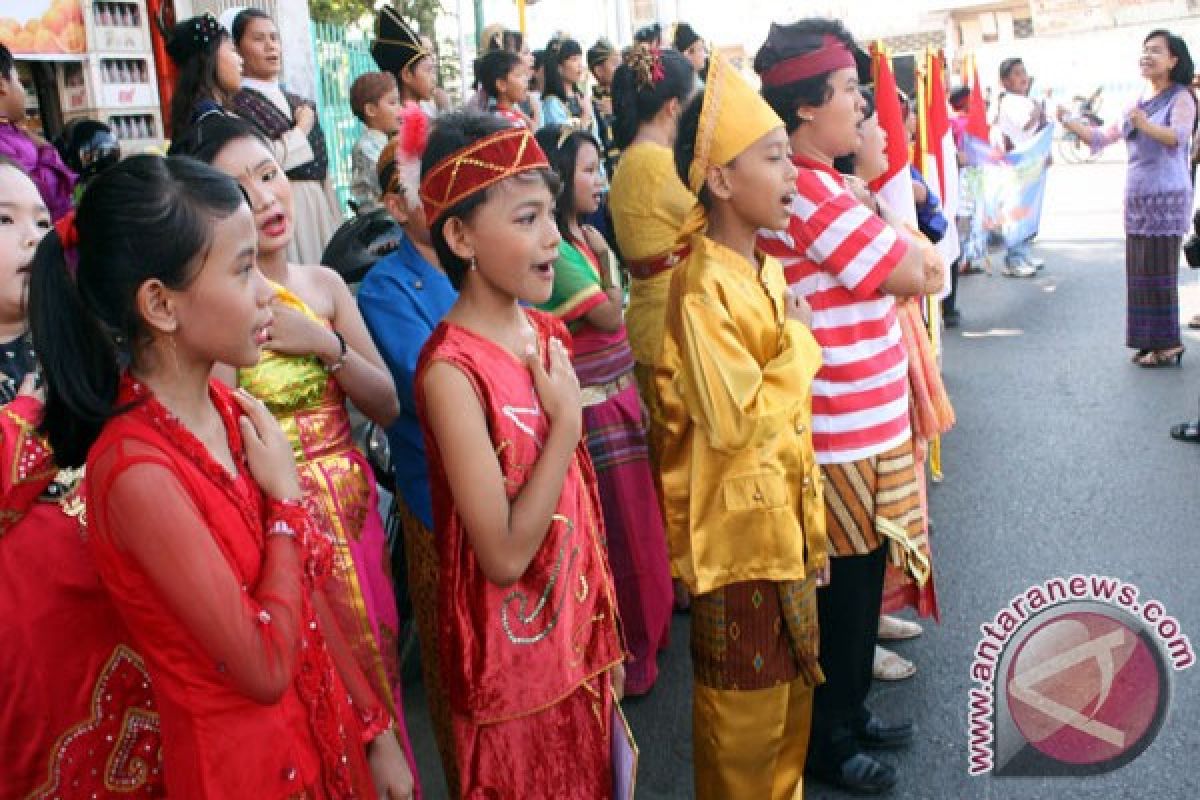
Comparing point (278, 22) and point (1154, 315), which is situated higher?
point (278, 22)

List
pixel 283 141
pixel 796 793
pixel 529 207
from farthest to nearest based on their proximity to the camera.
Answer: pixel 283 141 < pixel 796 793 < pixel 529 207

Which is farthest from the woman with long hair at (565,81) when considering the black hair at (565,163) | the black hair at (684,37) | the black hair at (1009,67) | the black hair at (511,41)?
the black hair at (1009,67)

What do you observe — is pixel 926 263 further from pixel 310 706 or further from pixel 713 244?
pixel 310 706

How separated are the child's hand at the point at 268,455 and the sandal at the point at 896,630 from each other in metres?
2.60

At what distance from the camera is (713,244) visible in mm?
2494

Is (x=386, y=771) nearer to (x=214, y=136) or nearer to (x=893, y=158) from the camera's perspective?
(x=214, y=136)

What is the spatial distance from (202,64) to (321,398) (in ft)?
7.32

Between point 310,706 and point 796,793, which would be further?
point 796,793

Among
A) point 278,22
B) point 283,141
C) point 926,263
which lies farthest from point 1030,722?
point 278,22

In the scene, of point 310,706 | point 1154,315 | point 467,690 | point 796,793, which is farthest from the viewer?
point 1154,315

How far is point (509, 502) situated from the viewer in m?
1.92

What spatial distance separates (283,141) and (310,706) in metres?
3.40

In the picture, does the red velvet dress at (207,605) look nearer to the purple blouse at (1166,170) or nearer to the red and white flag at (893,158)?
the red and white flag at (893,158)

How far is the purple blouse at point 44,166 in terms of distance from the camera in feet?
13.0
